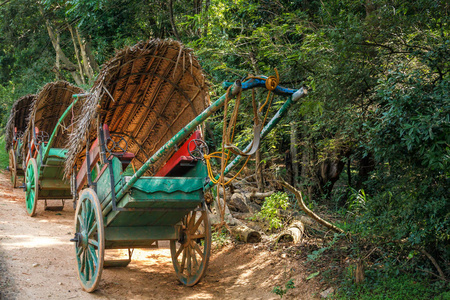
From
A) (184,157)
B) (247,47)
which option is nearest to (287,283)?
(184,157)

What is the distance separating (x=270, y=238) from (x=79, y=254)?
10.1 ft

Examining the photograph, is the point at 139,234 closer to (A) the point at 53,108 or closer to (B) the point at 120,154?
(B) the point at 120,154

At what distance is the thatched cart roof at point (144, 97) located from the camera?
5305 mm

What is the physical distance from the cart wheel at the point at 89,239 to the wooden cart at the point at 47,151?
8.29 feet

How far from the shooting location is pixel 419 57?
4789mm

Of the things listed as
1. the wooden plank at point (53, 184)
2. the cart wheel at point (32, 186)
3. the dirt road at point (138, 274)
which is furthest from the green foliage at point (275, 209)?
the cart wheel at point (32, 186)

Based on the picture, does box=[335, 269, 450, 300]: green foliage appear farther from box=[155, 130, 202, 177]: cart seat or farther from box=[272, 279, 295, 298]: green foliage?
box=[155, 130, 202, 177]: cart seat

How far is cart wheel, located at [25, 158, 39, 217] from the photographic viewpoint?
857 centimetres

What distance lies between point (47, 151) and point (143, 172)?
436cm

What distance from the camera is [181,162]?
17.5 feet

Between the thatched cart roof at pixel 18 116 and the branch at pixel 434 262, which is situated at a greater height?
the thatched cart roof at pixel 18 116

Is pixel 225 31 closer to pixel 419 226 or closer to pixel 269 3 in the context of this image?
pixel 269 3

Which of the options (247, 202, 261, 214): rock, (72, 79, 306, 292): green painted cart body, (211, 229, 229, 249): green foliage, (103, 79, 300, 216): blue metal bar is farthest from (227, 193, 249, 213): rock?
(103, 79, 300, 216): blue metal bar

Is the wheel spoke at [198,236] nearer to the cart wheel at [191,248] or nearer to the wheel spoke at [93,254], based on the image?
the cart wheel at [191,248]
